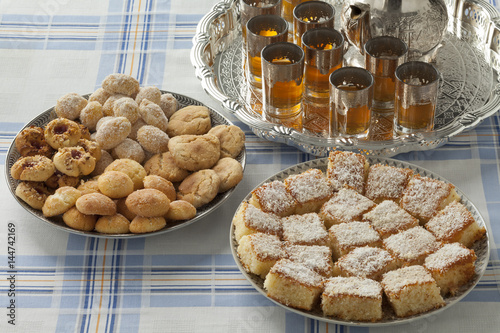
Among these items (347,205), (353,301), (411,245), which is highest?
(347,205)

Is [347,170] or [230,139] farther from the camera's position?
[230,139]

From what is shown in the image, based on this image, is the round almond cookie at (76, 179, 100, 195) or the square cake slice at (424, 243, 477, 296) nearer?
the square cake slice at (424, 243, 477, 296)

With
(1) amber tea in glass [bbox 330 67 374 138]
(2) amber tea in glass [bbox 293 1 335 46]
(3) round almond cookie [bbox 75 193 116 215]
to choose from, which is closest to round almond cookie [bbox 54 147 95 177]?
(3) round almond cookie [bbox 75 193 116 215]

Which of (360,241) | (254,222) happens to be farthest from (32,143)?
(360,241)

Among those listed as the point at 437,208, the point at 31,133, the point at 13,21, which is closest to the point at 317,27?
the point at 437,208

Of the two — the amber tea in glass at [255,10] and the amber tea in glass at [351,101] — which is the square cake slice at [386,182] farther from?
the amber tea in glass at [255,10]

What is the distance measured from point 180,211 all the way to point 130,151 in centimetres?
27

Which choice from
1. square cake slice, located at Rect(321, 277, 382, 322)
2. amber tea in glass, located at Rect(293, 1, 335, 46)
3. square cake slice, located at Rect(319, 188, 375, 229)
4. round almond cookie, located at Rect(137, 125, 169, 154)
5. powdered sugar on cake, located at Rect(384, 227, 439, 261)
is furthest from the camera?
amber tea in glass, located at Rect(293, 1, 335, 46)

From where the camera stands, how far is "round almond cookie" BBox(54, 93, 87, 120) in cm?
167

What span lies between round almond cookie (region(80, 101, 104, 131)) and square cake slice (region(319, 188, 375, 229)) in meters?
0.66

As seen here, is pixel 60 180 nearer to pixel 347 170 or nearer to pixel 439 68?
pixel 347 170

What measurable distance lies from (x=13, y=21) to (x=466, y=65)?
5.29ft

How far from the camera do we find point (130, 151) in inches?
61.9

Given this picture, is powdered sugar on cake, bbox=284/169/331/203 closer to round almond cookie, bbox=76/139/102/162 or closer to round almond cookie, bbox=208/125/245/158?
round almond cookie, bbox=208/125/245/158
